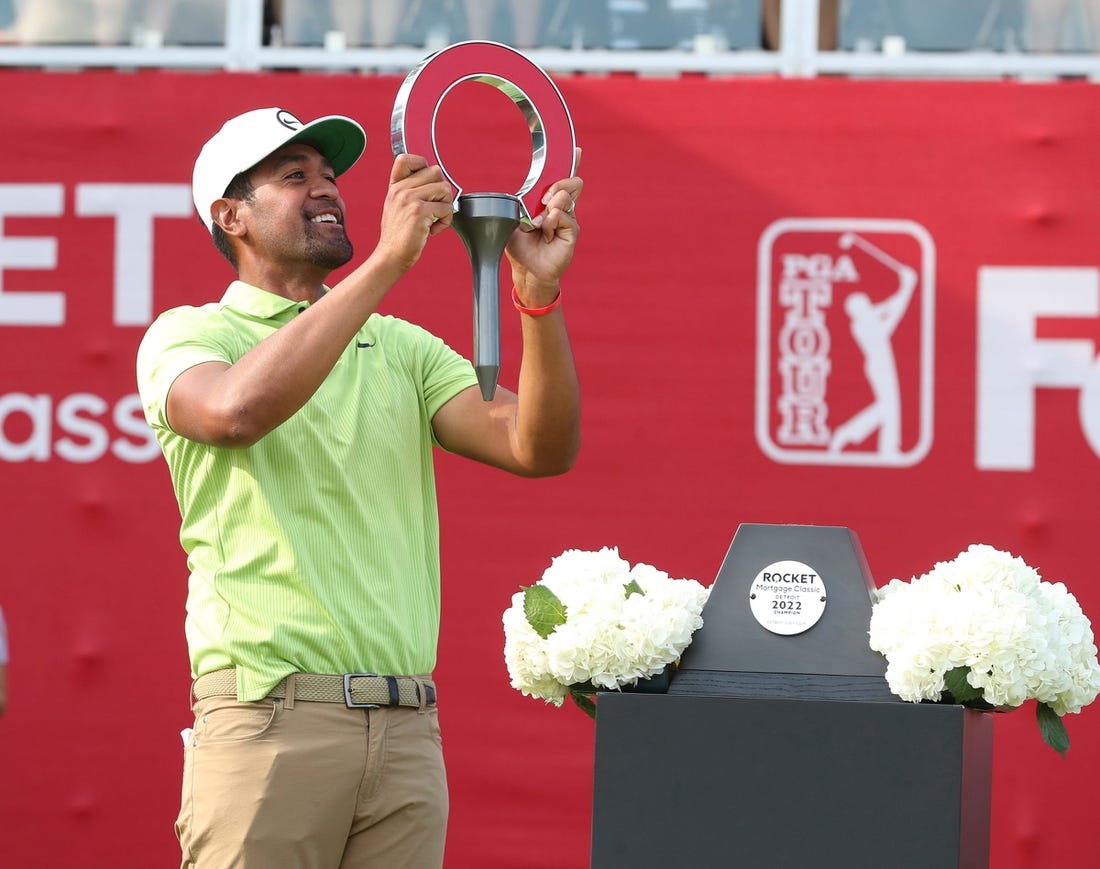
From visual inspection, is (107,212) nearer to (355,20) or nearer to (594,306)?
(355,20)

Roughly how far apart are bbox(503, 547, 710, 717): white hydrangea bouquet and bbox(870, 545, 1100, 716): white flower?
0.21 metres

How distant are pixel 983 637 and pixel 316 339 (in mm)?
797

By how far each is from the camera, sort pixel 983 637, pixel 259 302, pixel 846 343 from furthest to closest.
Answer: pixel 846 343 → pixel 259 302 → pixel 983 637

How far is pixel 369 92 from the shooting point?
3580 mm

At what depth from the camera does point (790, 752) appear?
159 centimetres

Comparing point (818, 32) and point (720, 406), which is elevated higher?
point (818, 32)

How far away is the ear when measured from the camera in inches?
86.6

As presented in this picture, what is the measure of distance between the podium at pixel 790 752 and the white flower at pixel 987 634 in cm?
4

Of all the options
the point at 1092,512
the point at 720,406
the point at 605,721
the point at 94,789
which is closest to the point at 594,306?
the point at 720,406

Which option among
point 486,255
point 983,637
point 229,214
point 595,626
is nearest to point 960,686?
point 983,637

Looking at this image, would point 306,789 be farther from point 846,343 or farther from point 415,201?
point 846,343

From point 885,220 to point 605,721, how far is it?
2067mm

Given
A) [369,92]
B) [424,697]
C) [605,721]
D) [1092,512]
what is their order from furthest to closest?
[369,92] < [1092,512] < [424,697] < [605,721]

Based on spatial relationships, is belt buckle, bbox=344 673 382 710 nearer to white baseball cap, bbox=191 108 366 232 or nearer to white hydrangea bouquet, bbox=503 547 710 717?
white hydrangea bouquet, bbox=503 547 710 717
